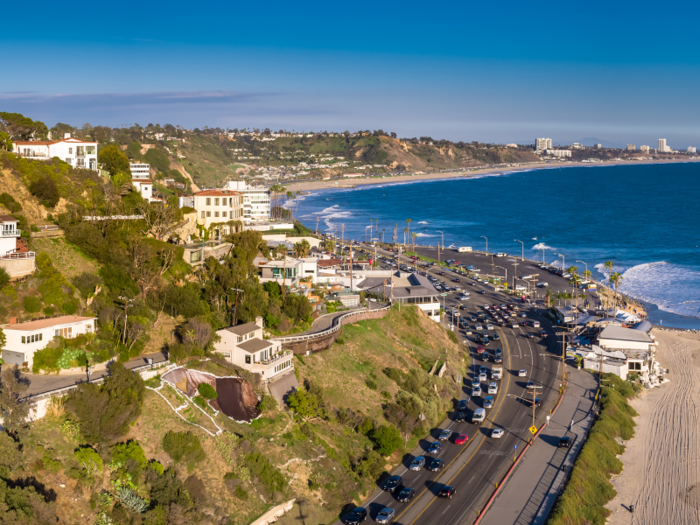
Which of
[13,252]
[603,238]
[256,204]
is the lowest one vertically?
[603,238]

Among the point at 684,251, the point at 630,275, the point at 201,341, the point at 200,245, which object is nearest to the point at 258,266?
the point at 200,245

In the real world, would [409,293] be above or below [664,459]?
above

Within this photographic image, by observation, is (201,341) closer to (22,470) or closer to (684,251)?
(22,470)

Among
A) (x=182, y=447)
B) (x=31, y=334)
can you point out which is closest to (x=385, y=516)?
(x=182, y=447)

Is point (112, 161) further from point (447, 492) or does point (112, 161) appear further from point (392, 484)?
point (447, 492)

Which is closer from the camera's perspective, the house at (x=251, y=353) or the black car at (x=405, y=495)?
the black car at (x=405, y=495)

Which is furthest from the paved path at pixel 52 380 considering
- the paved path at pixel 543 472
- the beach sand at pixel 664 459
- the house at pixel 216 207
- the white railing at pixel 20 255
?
the house at pixel 216 207

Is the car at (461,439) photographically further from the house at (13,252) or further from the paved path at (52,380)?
the house at (13,252)
